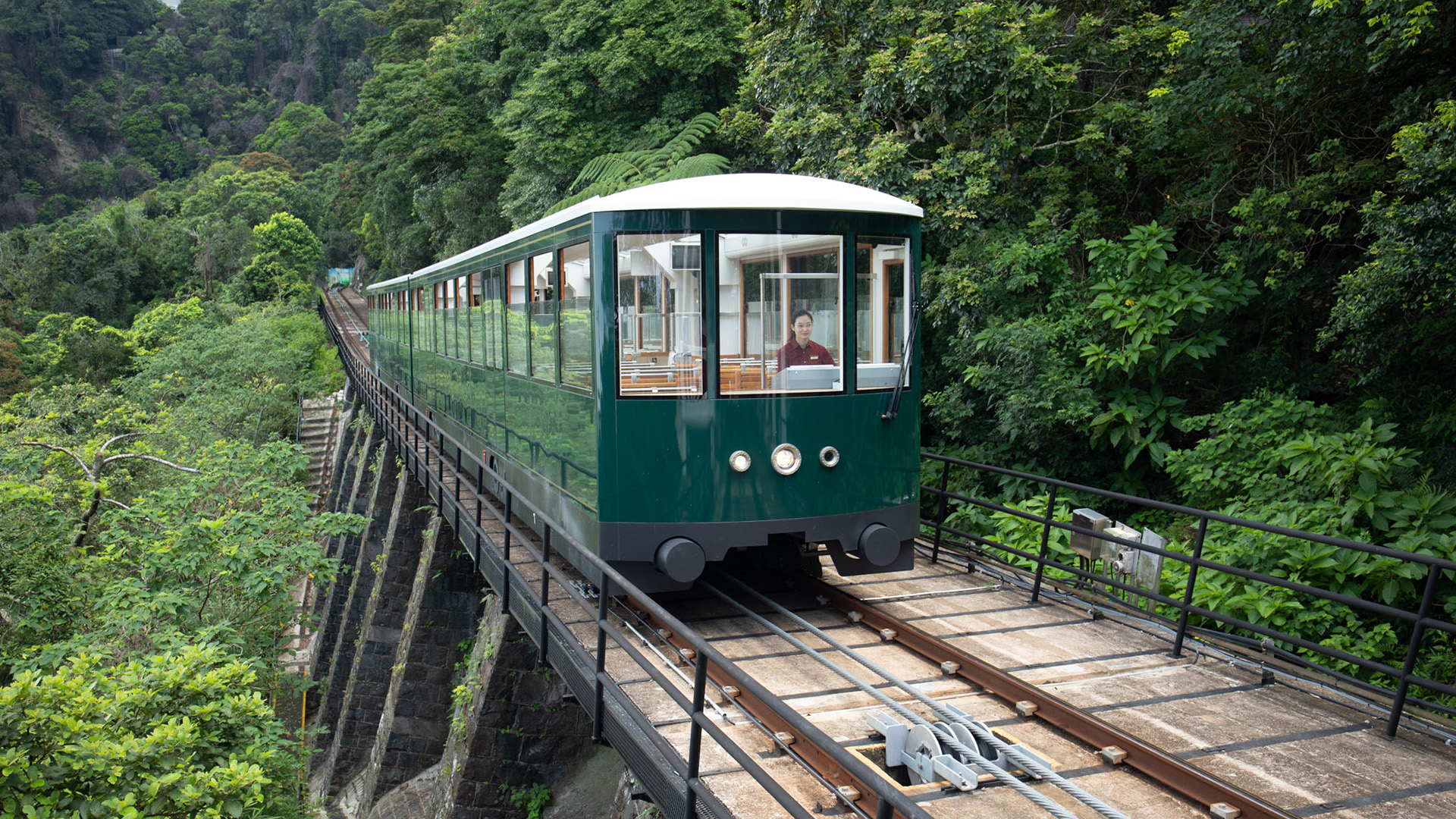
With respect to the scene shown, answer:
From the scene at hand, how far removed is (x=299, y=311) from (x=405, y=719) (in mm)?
43451

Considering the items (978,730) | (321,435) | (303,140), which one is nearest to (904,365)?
(978,730)

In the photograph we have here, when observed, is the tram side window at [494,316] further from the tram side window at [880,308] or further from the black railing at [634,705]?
the tram side window at [880,308]

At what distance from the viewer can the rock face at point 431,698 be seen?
9242 mm

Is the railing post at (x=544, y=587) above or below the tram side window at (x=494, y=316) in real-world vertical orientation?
below

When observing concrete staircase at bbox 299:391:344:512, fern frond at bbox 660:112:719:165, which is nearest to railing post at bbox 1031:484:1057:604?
fern frond at bbox 660:112:719:165

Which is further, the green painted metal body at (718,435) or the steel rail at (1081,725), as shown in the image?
the green painted metal body at (718,435)

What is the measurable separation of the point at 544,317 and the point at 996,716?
4632mm

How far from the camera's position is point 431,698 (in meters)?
13.1

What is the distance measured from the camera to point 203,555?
1047 centimetres

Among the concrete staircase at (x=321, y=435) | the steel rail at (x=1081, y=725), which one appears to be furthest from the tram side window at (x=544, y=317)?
the concrete staircase at (x=321, y=435)

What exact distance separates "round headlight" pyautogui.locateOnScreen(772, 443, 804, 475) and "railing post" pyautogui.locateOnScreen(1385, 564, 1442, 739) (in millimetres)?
3508

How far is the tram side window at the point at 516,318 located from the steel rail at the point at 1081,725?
3806 millimetres

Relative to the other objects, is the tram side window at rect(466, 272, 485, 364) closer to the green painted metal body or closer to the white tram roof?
the green painted metal body

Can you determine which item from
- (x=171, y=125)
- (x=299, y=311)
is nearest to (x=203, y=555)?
(x=299, y=311)
